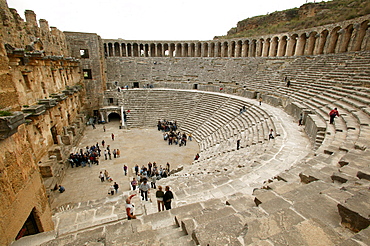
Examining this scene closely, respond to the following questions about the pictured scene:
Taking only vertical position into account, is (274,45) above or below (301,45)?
above

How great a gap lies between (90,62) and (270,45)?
2319 cm

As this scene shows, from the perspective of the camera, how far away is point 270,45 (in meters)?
26.5

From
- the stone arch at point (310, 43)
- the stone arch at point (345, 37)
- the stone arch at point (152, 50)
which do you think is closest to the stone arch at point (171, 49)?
the stone arch at point (152, 50)

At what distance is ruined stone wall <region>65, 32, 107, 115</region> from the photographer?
22969 millimetres

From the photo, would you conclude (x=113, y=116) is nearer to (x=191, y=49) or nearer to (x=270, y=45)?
(x=191, y=49)

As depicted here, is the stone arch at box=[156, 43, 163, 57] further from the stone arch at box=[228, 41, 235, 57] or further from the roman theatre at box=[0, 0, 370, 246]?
the stone arch at box=[228, 41, 235, 57]

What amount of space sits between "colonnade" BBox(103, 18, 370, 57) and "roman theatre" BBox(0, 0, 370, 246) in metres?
0.17

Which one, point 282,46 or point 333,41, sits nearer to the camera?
point 333,41

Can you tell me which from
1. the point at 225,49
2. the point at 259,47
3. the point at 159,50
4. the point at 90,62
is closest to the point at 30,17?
the point at 90,62

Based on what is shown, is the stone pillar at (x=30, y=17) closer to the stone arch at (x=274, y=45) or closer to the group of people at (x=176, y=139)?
the group of people at (x=176, y=139)

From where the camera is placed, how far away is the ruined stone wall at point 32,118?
3.97 m

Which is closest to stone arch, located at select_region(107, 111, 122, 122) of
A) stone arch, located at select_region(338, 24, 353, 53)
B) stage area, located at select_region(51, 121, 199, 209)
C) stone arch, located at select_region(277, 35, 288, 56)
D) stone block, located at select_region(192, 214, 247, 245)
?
A: stage area, located at select_region(51, 121, 199, 209)

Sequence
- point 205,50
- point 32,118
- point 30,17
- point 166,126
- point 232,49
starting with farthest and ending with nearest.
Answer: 1. point 205,50
2. point 232,49
3. point 166,126
4. point 30,17
5. point 32,118

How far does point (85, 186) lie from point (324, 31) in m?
25.9
